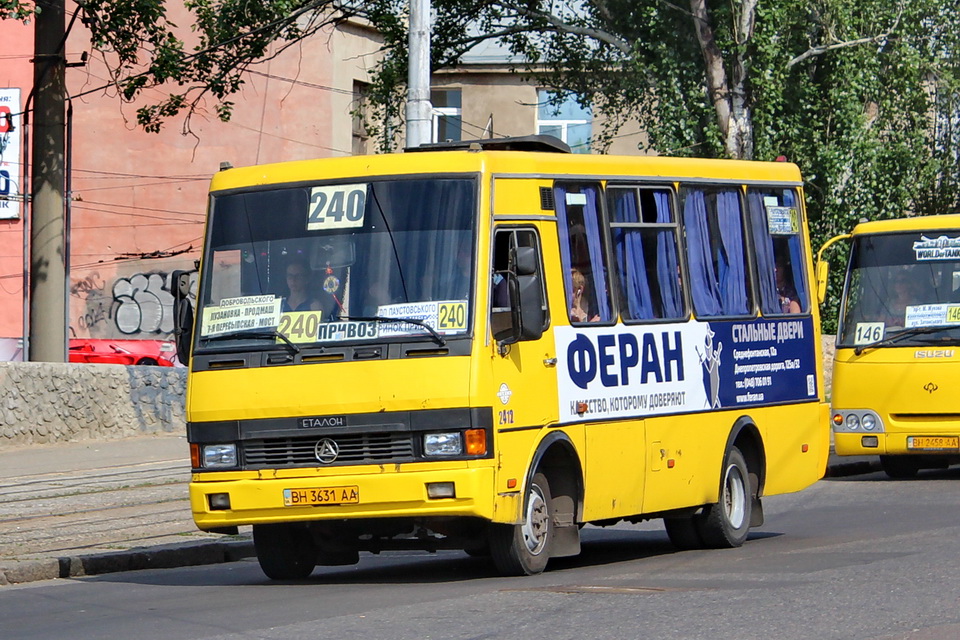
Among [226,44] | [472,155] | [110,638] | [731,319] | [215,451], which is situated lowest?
[110,638]

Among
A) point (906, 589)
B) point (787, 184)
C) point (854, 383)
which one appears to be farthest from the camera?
point (854, 383)

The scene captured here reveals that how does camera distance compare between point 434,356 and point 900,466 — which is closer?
point 434,356

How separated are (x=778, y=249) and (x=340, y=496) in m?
5.41

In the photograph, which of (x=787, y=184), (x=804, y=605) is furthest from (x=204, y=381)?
(x=787, y=184)

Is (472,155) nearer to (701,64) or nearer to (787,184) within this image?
(787,184)

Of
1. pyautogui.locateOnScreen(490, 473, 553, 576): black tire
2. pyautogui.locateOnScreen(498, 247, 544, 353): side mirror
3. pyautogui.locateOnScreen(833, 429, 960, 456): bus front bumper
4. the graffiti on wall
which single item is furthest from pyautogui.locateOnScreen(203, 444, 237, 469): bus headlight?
the graffiti on wall

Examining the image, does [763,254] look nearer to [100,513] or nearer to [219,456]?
[219,456]

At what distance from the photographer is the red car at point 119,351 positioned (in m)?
44.3

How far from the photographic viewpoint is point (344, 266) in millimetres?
10398

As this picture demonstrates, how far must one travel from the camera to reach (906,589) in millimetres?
9375

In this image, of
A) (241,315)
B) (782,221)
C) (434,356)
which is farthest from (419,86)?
(434,356)

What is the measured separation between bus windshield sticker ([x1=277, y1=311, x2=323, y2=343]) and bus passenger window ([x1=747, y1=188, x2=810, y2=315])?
4.55 m

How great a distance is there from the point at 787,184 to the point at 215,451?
19.9 feet

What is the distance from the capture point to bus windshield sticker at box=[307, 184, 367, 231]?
10523mm
